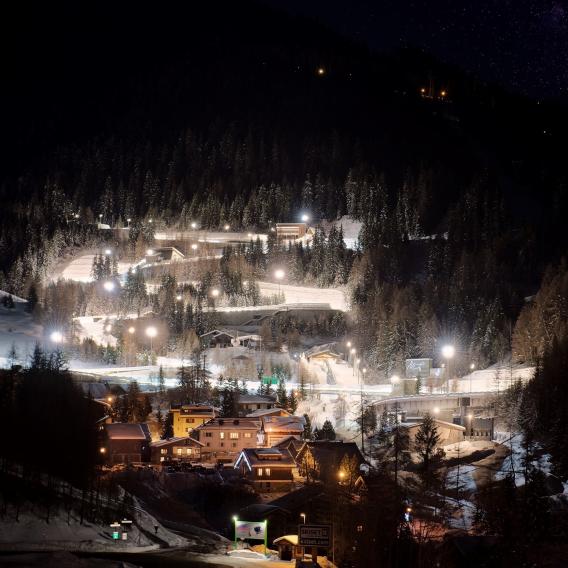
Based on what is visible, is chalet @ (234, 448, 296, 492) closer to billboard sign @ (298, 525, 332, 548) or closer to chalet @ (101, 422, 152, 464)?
chalet @ (101, 422, 152, 464)

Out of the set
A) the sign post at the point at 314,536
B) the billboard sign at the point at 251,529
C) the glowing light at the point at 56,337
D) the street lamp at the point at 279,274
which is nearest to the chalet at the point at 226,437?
the billboard sign at the point at 251,529

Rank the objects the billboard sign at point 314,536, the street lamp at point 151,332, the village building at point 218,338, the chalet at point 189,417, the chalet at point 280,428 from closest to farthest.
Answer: the billboard sign at point 314,536 → the chalet at point 280,428 → the chalet at point 189,417 → the village building at point 218,338 → the street lamp at point 151,332

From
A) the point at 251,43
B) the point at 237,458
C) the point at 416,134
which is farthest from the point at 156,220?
the point at 251,43

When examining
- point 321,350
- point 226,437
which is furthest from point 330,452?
point 321,350

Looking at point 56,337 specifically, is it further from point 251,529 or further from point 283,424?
point 251,529

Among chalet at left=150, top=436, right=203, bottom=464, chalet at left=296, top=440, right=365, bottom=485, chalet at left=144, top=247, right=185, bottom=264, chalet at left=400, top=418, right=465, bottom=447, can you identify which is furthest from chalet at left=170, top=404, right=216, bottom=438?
chalet at left=144, top=247, right=185, bottom=264

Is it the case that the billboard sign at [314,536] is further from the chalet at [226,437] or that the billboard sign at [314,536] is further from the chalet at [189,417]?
the chalet at [189,417]

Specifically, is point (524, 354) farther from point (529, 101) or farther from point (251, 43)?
point (251, 43)
